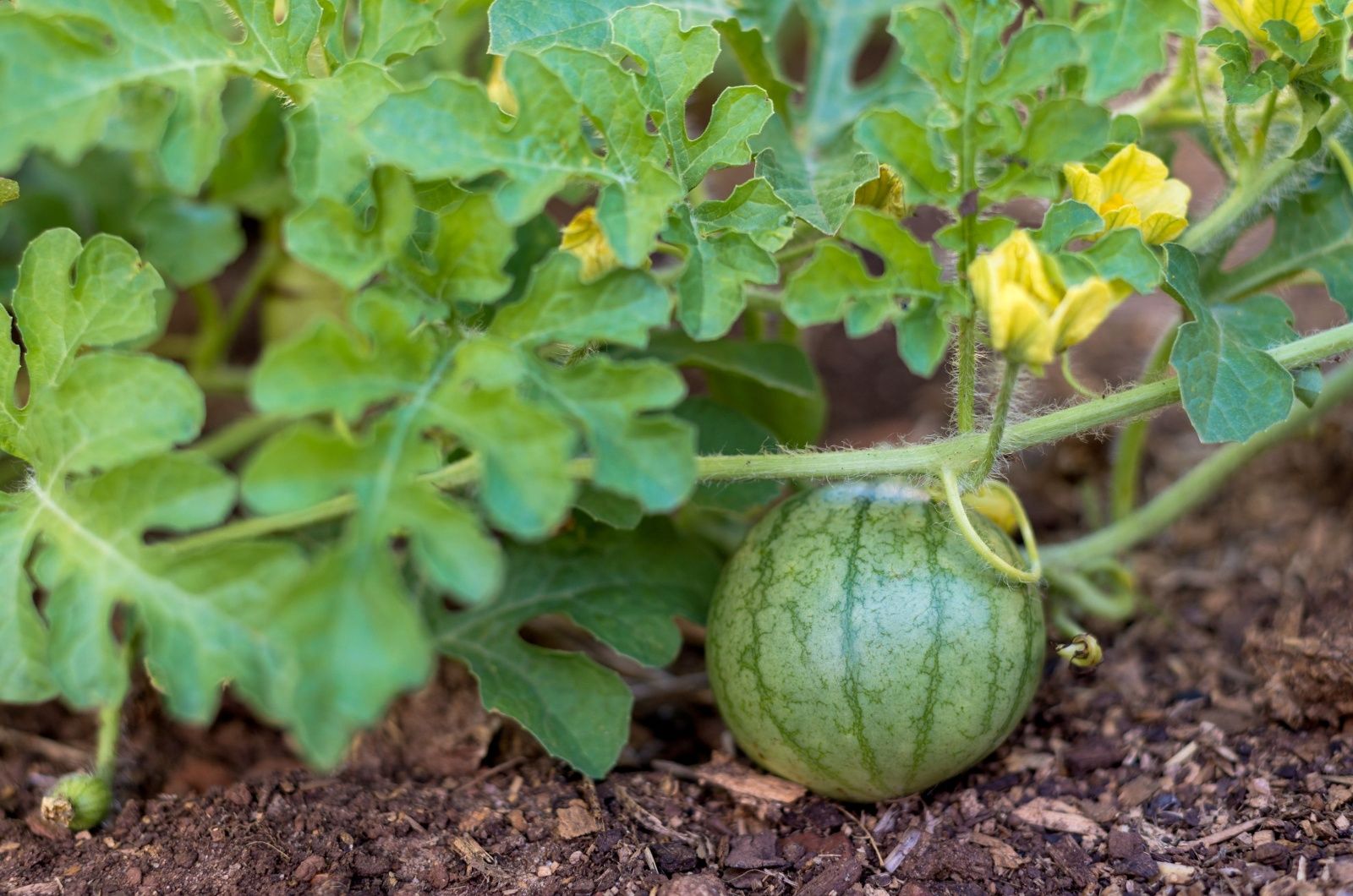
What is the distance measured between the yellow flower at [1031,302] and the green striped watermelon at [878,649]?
51 centimetres

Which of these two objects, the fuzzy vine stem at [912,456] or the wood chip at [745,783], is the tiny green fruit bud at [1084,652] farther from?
the wood chip at [745,783]

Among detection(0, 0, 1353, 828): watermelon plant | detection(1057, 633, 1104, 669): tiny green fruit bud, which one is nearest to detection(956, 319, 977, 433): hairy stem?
detection(0, 0, 1353, 828): watermelon plant

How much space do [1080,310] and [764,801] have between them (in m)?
1.12

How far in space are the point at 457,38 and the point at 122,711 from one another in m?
1.91

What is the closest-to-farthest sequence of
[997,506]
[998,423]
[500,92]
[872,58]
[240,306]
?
1. [998,423]
2. [997,506]
3. [500,92]
4. [240,306]
5. [872,58]

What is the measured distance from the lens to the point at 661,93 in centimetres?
200

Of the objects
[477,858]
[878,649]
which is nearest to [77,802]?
[477,858]

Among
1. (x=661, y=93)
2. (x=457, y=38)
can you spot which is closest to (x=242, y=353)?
(x=457, y=38)

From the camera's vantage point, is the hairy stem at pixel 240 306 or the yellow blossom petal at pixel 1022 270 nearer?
the yellow blossom petal at pixel 1022 270

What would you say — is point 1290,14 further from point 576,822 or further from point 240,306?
point 240,306

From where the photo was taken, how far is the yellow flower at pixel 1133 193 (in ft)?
6.46

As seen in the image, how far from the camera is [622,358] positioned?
2619 mm

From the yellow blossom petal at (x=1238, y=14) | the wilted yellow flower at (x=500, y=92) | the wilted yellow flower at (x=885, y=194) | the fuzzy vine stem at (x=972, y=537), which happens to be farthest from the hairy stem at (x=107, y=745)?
the yellow blossom petal at (x=1238, y=14)

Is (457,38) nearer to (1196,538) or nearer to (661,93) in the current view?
(661,93)
